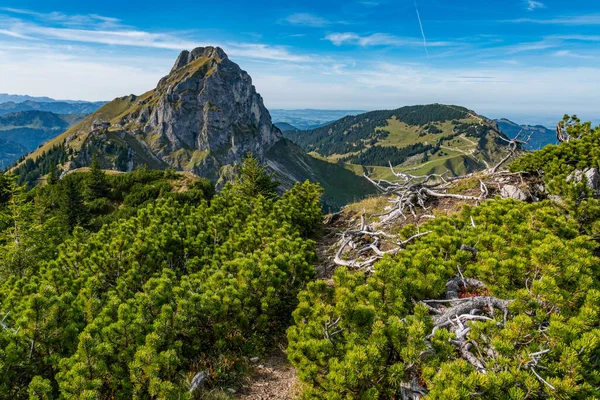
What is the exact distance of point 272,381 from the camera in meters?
7.32

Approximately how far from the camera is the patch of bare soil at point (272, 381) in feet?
22.5

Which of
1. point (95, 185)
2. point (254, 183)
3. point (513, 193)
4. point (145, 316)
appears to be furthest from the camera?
point (95, 185)

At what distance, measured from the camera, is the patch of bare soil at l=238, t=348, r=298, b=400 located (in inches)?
271

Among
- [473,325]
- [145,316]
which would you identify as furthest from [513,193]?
[145,316]

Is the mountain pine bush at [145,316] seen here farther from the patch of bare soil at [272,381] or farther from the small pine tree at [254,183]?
the small pine tree at [254,183]

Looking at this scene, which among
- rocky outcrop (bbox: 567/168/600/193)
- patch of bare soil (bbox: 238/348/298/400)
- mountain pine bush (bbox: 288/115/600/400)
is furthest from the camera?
rocky outcrop (bbox: 567/168/600/193)

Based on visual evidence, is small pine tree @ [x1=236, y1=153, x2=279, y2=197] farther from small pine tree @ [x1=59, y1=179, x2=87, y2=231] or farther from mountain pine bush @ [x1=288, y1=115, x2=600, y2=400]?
small pine tree @ [x1=59, y1=179, x2=87, y2=231]

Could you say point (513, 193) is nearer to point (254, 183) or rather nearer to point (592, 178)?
point (592, 178)

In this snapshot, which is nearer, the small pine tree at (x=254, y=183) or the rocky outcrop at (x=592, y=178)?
the rocky outcrop at (x=592, y=178)

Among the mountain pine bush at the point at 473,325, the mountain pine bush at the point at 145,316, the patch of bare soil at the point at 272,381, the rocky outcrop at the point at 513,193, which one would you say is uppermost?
the rocky outcrop at the point at 513,193

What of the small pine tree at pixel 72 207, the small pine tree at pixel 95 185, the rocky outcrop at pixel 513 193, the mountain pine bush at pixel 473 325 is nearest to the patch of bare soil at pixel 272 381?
the mountain pine bush at pixel 473 325

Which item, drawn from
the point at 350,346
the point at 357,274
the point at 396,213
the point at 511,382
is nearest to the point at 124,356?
the point at 350,346

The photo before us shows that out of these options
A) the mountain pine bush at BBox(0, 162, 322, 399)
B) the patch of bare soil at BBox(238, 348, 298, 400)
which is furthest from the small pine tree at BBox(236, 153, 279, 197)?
the patch of bare soil at BBox(238, 348, 298, 400)

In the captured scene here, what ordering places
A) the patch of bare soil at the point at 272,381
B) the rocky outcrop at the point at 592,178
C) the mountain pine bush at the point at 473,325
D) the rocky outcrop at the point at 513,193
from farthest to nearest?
1. the rocky outcrop at the point at 513,193
2. the rocky outcrop at the point at 592,178
3. the patch of bare soil at the point at 272,381
4. the mountain pine bush at the point at 473,325
